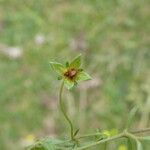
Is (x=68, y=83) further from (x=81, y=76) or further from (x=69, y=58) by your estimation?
(x=69, y=58)

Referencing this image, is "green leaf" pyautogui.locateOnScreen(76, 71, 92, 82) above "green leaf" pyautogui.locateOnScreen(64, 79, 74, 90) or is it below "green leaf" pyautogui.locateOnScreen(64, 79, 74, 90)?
above

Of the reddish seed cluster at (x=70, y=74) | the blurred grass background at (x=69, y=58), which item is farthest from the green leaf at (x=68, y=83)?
the blurred grass background at (x=69, y=58)

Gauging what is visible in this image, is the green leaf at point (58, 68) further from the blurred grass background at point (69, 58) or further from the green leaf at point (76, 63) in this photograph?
the blurred grass background at point (69, 58)

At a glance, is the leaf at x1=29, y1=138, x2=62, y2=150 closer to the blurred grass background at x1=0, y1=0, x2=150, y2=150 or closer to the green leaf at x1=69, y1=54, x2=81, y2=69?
the green leaf at x1=69, y1=54, x2=81, y2=69

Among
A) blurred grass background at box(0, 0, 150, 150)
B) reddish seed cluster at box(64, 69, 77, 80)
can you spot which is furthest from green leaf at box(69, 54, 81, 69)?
blurred grass background at box(0, 0, 150, 150)

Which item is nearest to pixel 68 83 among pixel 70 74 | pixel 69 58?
pixel 70 74

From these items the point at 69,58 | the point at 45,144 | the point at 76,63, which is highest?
the point at 69,58

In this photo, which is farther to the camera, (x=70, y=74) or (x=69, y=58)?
(x=69, y=58)

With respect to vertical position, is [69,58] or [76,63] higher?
[69,58]
